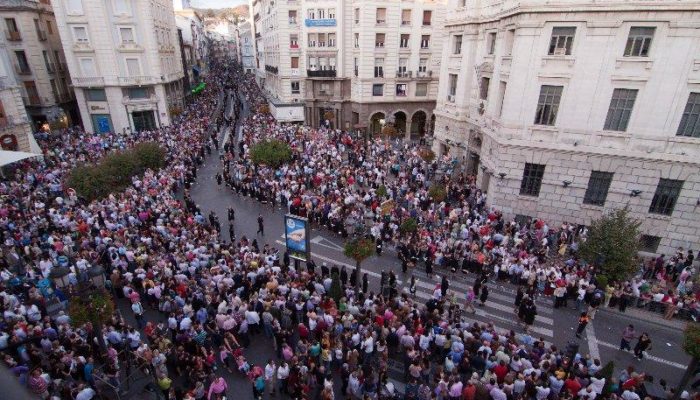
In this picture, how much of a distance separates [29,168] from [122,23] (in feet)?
61.5

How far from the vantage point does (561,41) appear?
68.1ft

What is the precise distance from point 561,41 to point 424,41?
24.0m

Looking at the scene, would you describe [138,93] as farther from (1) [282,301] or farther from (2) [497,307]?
(2) [497,307]

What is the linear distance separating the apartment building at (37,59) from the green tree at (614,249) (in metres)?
41.9

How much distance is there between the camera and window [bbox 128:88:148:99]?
139 ft

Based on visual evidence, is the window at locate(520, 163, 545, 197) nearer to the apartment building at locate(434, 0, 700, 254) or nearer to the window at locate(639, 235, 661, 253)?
the apartment building at locate(434, 0, 700, 254)

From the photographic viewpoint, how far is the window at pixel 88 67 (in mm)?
39812

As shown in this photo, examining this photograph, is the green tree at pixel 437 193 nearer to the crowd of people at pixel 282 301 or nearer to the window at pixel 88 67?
the crowd of people at pixel 282 301

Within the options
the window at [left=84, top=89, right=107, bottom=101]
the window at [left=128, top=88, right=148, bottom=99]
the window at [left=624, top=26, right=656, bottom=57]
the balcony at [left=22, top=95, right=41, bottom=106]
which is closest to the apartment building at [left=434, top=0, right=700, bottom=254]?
the window at [left=624, top=26, right=656, bottom=57]

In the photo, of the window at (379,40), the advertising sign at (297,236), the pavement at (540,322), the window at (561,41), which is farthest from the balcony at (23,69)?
the window at (561,41)

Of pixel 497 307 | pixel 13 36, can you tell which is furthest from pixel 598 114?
pixel 13 36

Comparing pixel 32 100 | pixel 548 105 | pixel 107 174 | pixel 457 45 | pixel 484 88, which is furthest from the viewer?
pixel 32 100

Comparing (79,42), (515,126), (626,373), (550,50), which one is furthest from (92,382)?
(79,42)

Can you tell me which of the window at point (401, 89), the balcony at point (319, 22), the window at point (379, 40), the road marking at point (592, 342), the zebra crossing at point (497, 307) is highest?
the balcony at point (319, 22)
